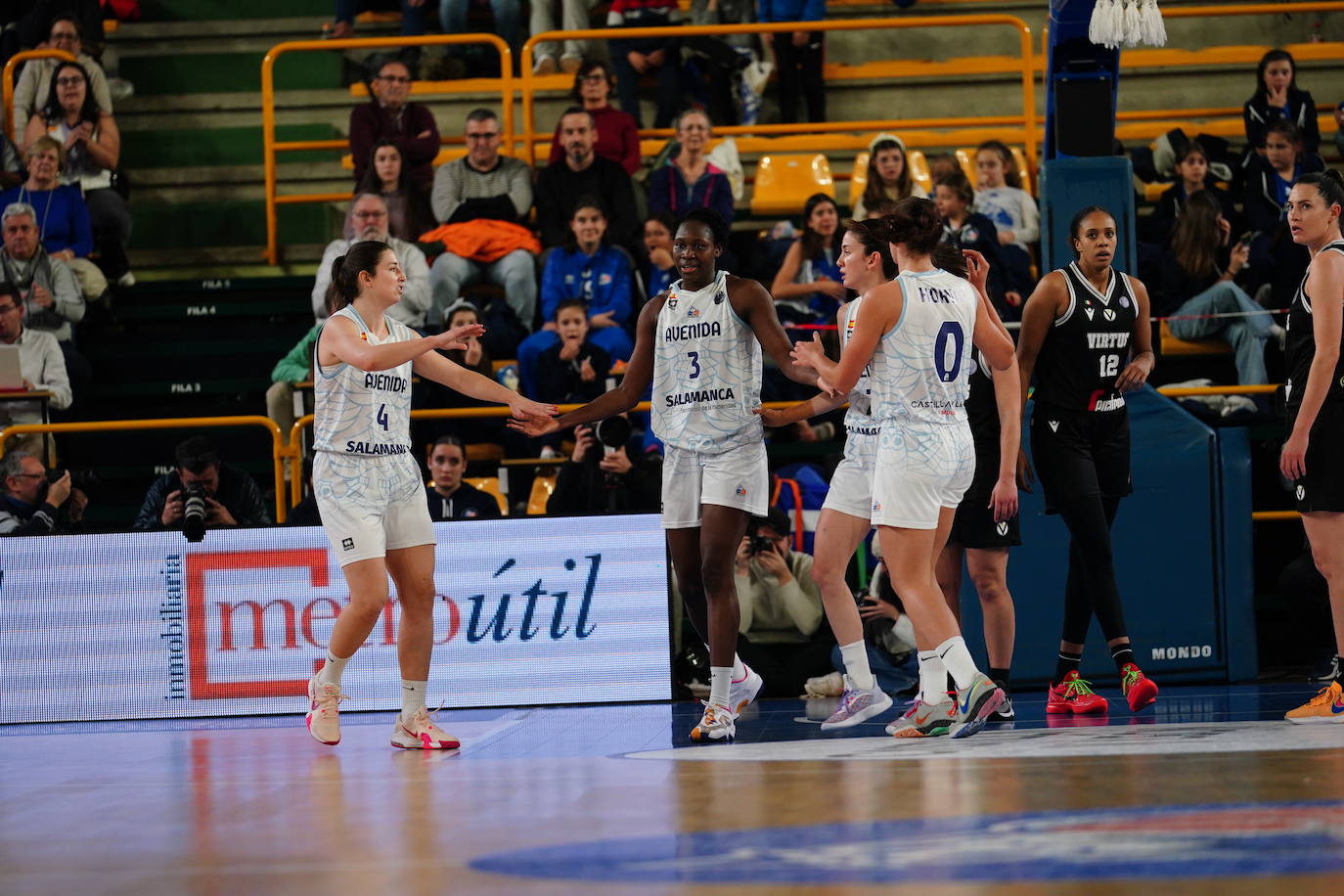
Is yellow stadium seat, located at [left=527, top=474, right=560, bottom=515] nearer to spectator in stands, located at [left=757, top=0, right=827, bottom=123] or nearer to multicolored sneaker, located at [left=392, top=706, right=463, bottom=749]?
multicolored sneaker, located at [left=392, top=706, right=463, bottom=749]

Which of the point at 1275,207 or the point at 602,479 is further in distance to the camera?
the point at 1275,207

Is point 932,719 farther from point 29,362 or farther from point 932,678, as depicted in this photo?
point 29,362

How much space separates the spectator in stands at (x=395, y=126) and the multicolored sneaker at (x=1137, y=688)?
25.3 ft

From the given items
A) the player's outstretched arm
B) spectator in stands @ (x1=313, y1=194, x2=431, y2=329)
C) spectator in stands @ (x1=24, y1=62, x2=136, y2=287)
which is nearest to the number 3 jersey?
the player's outstretched arm

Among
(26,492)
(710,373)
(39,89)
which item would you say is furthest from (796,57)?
(710,373)

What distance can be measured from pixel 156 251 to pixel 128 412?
2.57 m

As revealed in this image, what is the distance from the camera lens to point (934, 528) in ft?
20.6

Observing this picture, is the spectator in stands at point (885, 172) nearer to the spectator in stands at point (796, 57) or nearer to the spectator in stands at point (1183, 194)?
the spectator in stands at point (1183, 194)

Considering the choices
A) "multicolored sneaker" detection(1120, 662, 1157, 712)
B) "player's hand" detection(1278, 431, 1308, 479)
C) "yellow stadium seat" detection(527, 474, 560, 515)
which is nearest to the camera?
"player's hand" detection(1278, 431, 1308, 479)

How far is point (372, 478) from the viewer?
22.0 ft

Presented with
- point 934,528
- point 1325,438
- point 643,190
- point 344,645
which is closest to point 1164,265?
point 643,190

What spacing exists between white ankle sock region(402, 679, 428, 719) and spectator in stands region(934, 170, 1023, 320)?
5330 millimetres

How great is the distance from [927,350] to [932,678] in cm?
131

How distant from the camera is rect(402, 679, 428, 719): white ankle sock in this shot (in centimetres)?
684
